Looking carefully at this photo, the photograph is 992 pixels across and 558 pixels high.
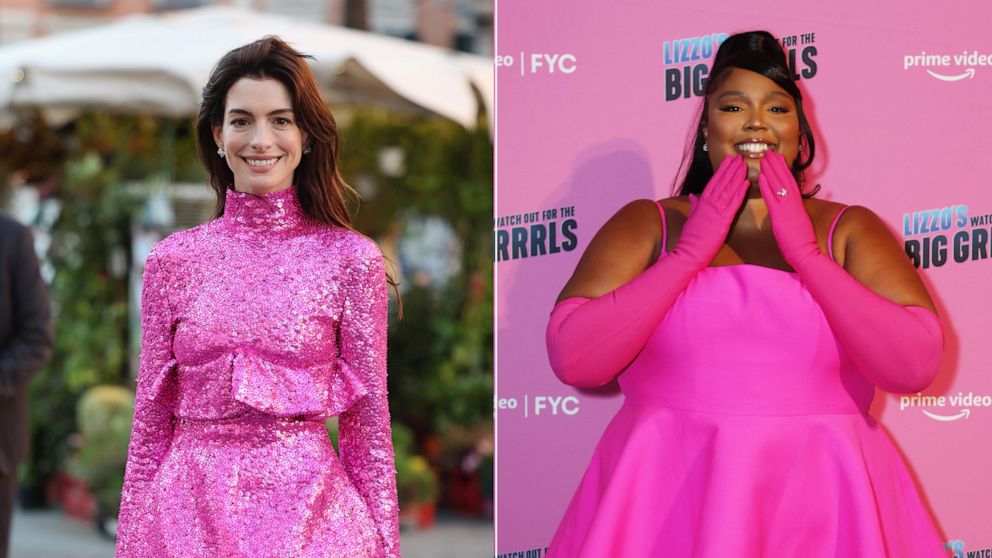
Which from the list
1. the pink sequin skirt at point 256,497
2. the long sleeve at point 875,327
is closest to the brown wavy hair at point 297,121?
the pink sequin skirt at point 256,497

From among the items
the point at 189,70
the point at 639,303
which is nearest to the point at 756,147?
the point at 639,303

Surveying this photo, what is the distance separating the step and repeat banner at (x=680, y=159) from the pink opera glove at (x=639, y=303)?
2.40ft

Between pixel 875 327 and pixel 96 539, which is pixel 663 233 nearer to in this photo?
pixel 875 327

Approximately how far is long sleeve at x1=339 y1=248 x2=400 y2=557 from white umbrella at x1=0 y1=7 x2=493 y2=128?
167 inches

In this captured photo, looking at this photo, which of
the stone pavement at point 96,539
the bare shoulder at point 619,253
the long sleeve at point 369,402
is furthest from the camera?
the stone pavement at point 96,539

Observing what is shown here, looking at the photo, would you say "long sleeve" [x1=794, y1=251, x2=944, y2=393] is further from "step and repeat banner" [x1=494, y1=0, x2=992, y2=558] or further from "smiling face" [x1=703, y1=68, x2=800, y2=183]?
"step and repeat banner" [x1=494, y1=0, x2=992, y2=558]

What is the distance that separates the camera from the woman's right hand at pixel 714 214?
2.72 meters

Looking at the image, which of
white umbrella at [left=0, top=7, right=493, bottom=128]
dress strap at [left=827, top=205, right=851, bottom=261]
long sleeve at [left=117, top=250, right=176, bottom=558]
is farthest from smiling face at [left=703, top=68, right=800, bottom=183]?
white umbrella at [left=0, top=7, right=493, bottom=128]

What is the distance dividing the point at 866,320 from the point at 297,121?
1.22m

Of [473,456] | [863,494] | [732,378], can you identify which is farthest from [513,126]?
[473,456]

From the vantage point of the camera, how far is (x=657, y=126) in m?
3.53

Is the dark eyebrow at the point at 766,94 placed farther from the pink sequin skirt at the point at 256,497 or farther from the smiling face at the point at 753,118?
the pink sequin skirt at the point at 256,497

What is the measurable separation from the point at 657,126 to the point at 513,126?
377mm

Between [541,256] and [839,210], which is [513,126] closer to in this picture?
[541,256]
